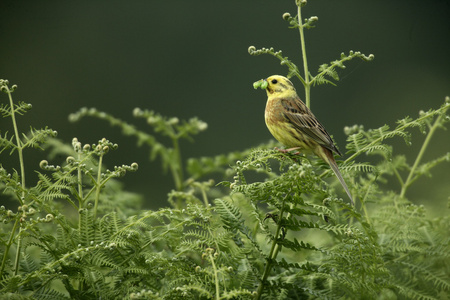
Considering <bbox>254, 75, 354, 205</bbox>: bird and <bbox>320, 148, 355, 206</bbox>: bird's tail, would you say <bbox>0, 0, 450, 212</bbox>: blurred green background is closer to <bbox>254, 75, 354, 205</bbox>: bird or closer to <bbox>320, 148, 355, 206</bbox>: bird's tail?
<bbox>254, 75, 354, 205</bbox>: bird

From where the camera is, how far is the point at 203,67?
28.0 feet

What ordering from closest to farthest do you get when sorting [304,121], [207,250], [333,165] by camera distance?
[207,250], [333,165], [304,121]

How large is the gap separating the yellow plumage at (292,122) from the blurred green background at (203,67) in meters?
3.91

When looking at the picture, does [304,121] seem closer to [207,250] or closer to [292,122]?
[292,122]

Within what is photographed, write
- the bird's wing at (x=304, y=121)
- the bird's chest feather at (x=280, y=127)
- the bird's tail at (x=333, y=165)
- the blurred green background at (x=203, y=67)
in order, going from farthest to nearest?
the blurred green background at (x=203, y=67) < the bird's chest feather at (x=280, y=127) < the bird's wing at (x=304, y=121) < the bird's tail at (x=333, y=165)

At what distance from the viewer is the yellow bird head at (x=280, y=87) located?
10.2 ft

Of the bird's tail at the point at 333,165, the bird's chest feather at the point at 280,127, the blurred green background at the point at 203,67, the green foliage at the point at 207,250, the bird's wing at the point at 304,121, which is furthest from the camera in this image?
the blurred green background at the point at 203,67

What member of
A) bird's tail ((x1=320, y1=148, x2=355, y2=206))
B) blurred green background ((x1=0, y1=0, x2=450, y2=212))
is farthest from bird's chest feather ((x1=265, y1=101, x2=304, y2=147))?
blurred green background ((x1=0, y1=0, x2=450, y2=212))

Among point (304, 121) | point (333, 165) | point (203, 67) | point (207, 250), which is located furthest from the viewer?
point (203, 67)

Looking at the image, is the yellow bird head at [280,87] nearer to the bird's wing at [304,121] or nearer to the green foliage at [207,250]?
the bird's wing at [304,121]

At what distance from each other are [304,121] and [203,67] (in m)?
5.79

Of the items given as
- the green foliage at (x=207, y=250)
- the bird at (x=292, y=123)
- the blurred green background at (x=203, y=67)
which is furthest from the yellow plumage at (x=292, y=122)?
the blurred green background at (x=203, y=67)

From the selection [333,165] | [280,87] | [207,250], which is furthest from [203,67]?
[207,250]

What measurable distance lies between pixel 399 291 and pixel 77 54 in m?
8.22
